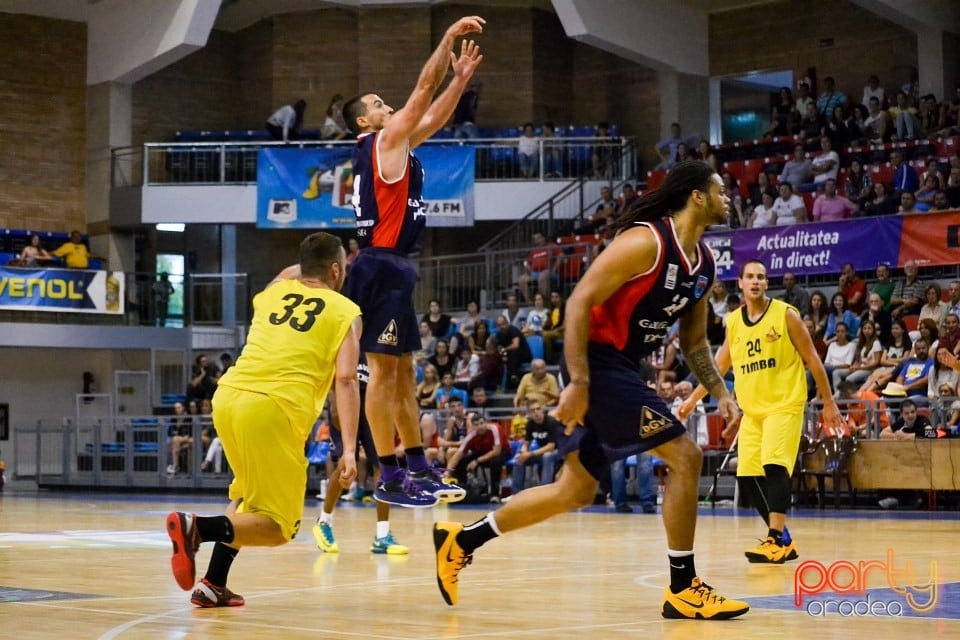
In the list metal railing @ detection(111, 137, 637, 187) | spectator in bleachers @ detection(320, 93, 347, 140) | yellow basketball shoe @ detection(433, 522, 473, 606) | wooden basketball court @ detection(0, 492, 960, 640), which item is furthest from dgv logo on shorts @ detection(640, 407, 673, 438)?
spectator in bleachers @ detection(320, 93, 347, 140)

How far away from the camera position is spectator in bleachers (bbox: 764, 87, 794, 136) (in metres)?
25.8

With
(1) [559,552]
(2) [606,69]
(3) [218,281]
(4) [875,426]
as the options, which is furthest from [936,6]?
(1) [559,552]

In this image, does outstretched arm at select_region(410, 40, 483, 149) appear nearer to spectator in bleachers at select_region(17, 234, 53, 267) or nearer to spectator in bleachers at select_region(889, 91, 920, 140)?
spectator in bleachers at select_region(889, 91, 920, 140)

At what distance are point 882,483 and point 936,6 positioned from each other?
43.5 feet

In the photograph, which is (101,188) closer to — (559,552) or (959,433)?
(959,433)

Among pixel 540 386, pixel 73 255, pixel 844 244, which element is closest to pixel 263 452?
pixel 540 386

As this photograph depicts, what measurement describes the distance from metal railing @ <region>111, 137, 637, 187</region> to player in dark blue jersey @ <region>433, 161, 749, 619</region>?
21.3m

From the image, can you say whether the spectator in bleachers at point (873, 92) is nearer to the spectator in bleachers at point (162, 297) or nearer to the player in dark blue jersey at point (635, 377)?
the spectator in bleachers at point (162, 297)

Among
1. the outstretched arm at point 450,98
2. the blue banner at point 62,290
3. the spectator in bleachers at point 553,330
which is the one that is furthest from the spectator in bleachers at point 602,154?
the outstretched arm at point 450,98

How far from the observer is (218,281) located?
29.8m

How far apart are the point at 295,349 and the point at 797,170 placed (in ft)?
58.9

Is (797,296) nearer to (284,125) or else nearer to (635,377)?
(284,125)

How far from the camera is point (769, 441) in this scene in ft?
32.2

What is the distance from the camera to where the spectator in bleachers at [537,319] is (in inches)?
891
